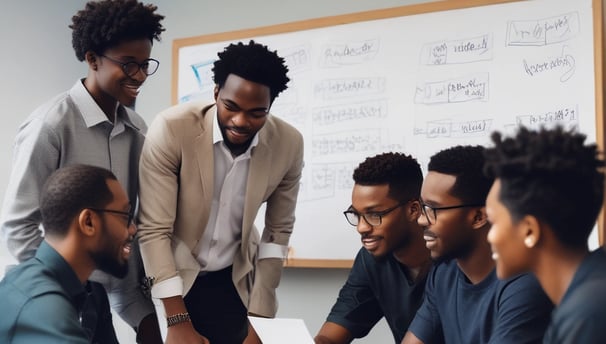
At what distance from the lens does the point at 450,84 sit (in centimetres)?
291

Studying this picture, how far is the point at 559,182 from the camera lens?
4.15 feet

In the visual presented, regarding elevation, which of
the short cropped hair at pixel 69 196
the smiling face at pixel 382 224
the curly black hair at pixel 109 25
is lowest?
the smiling face at pixel 382 224

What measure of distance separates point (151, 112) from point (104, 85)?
5.05 feet

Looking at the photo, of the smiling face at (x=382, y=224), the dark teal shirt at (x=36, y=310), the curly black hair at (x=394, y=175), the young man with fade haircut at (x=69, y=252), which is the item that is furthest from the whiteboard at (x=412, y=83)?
the dark teal shirt at (x=36, y=310)

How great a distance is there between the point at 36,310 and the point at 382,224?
111 cm

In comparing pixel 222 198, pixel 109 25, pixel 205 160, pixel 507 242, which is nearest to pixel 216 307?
pixel 222 198


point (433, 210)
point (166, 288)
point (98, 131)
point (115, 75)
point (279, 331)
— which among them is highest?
point (115, 75)

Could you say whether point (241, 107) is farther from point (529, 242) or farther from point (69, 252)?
point (529, 242)

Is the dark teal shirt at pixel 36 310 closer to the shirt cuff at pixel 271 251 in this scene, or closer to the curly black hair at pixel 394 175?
the shirt cuff at pixel 271 251

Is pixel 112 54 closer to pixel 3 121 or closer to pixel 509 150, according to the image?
pixel 509 150

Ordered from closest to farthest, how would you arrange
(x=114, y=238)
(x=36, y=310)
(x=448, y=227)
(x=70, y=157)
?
(x=36, y=310)
(x=114, y=238)
(x=448, y=227)
(x=70, y=157)

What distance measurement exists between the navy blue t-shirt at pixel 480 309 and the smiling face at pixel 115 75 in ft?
3.35

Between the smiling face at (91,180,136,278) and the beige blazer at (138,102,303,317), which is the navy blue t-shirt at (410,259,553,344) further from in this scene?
the smiling face at (91,180,136,278)

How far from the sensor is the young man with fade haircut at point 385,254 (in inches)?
89.4
